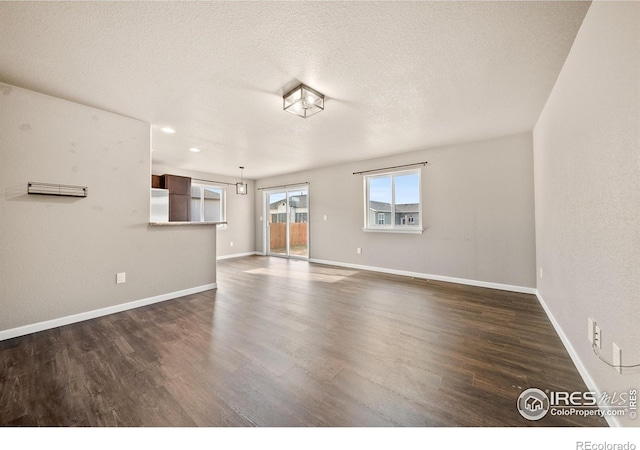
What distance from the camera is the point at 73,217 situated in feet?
8.25

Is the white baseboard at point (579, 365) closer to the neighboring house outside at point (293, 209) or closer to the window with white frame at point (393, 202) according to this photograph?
the window with white frame at point (393, 202)

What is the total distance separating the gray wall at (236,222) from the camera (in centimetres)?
658

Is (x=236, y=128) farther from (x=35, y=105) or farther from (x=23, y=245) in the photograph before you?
(x=23, y=245)

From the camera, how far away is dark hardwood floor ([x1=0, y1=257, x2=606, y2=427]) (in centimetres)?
129

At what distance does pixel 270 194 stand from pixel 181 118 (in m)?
4.27

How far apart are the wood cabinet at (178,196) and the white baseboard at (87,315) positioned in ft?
7.90

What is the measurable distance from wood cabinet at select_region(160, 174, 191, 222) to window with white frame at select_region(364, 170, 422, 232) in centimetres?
401

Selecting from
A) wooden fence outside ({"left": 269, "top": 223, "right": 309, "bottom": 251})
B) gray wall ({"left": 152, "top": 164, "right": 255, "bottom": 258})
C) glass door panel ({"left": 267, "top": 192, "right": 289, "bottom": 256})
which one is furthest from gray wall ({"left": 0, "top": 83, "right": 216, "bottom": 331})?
glass door panel ({"left": 267, "top": 192, "right": 289, "bottom": 256})

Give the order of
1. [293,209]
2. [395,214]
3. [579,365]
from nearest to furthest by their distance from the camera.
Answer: [579,365] < [395,214] < [293,209]

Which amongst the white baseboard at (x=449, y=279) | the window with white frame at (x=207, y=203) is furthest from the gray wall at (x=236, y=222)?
the white baseboard at (x=449, y=279)

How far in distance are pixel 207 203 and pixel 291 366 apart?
574 centimetres

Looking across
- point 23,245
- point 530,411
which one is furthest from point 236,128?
point 530,411

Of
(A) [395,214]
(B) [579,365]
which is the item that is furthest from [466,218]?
(B) [579,365]

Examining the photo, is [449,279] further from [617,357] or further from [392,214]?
[617,357]
